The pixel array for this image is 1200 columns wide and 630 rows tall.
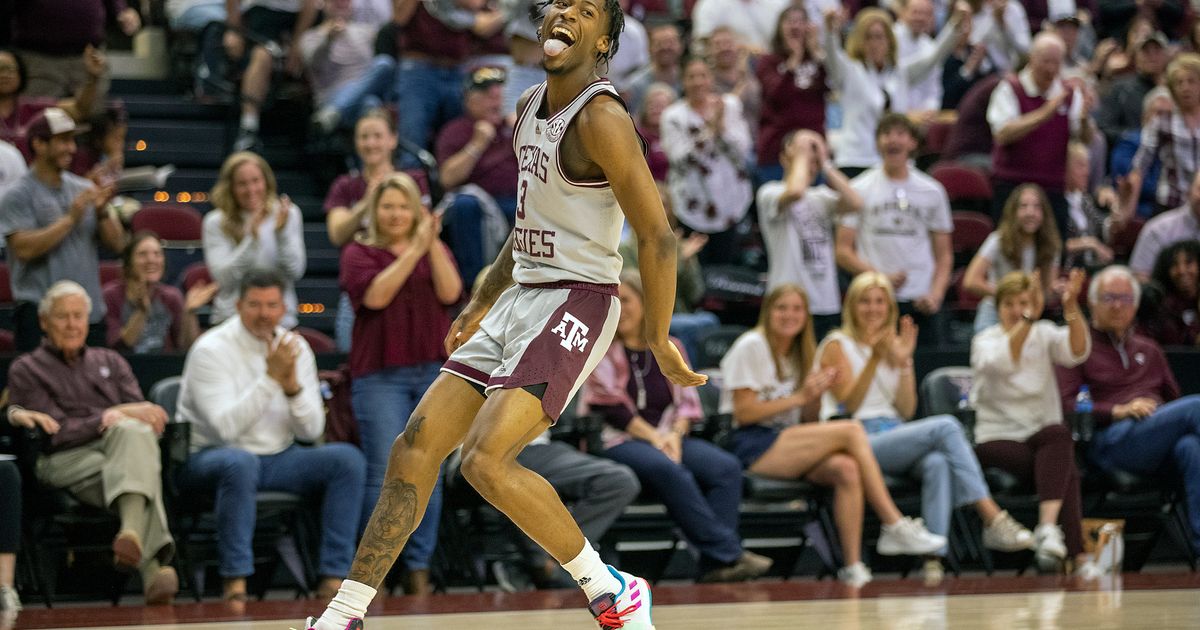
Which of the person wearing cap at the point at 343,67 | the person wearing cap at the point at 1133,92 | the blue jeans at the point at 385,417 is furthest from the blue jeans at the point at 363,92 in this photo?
the person wearing cap at the point at 1133,92

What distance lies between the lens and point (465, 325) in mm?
5016

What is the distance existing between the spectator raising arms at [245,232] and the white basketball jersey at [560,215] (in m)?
3.54

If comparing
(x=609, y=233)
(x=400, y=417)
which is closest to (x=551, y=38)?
(x=609, y=233)

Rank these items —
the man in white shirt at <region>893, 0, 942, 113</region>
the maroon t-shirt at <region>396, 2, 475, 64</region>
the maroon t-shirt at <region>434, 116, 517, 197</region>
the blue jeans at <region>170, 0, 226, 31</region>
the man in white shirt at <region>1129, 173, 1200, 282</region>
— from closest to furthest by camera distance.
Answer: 1. the maroon t-shirt at <region>434, 116, 517, 197</region>
2. the man in white shirt at <region>1129, 173, 1200, 282</region>
3. the maroon t-shirt at <region>396, 2, 475, 64</region>
4. the blue jeans at <region>170, 0, 226, 31</region>
5. the man in white shirt at <region>893, 0, 942, 113</region>

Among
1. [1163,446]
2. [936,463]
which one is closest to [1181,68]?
[1163,446]

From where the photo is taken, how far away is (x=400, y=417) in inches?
287

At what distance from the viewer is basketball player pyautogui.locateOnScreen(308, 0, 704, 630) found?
4.44m

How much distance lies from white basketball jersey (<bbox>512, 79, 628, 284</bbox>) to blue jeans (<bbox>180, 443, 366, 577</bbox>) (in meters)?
2.68

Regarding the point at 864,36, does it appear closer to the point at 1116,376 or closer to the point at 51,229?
the point at 1116,376

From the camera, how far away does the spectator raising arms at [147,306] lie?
7988 mm

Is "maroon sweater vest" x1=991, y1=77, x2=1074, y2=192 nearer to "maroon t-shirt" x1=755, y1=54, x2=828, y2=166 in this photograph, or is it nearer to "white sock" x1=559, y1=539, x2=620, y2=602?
"maroon t-shirt" x1=755, y1=54, x2=828, y2=166

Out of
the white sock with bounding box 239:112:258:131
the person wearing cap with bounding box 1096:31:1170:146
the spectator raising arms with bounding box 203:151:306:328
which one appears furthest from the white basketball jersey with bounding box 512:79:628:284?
the person wearing cap with bounding box 1096:31:1170:146

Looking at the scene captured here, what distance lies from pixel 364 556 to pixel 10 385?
3.18 m

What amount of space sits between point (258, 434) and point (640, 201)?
3366 millimetres
